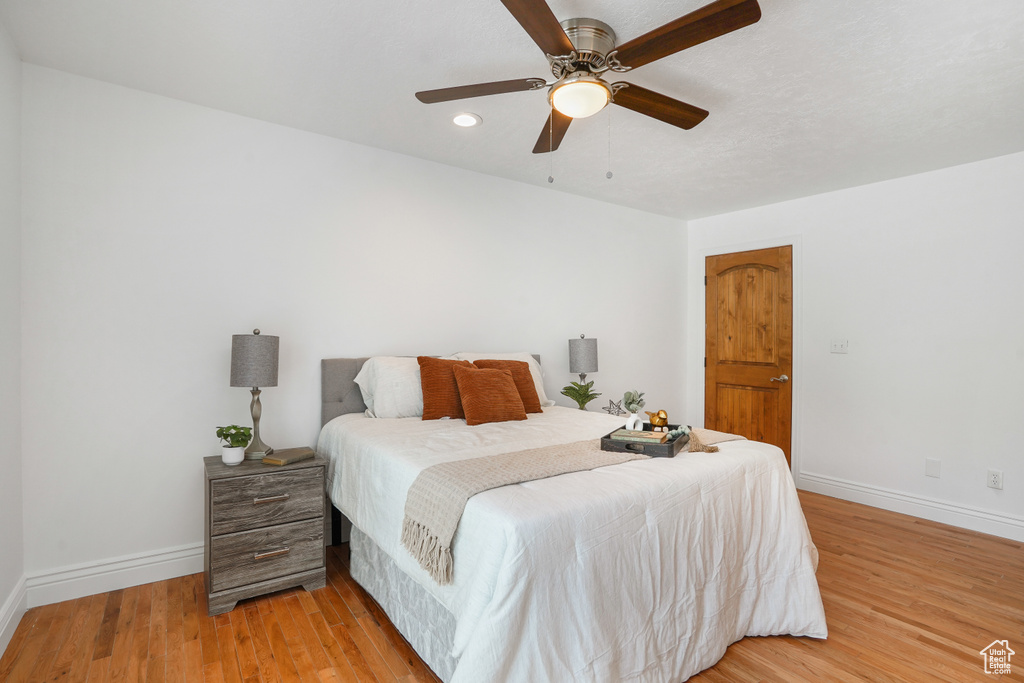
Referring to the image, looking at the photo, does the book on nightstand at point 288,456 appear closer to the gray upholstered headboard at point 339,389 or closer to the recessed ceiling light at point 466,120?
the gray upholstered headboard at point 339,389

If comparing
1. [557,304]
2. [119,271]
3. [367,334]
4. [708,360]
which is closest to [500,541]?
[367,334]

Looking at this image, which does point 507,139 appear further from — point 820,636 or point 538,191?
point 820,636

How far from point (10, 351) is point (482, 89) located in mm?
2247

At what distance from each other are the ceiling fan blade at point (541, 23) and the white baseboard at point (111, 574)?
9.39 feet

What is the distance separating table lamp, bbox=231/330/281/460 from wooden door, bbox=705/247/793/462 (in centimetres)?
396

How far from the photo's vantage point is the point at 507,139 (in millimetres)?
3123

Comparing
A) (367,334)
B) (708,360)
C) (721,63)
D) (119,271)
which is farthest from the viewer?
(708,360)

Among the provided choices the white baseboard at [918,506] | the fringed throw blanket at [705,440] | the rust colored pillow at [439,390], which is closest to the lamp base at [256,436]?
the rust colored pillow at [439,390]

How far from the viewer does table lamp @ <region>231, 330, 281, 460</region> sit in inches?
98.5

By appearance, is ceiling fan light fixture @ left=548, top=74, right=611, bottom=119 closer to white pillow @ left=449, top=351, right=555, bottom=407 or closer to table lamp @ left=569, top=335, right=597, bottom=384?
white pillow @ left=449, top=351, right=555, bottom=407

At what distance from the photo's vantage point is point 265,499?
93.2 inches

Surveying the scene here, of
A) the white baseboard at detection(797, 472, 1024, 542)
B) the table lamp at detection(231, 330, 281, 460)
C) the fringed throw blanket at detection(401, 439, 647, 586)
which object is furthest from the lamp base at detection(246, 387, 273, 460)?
the white baseboard at detection(797, 472, 1024, 542)

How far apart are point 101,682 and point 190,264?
1828mm

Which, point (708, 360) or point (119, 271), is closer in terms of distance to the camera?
point (119, 271)
